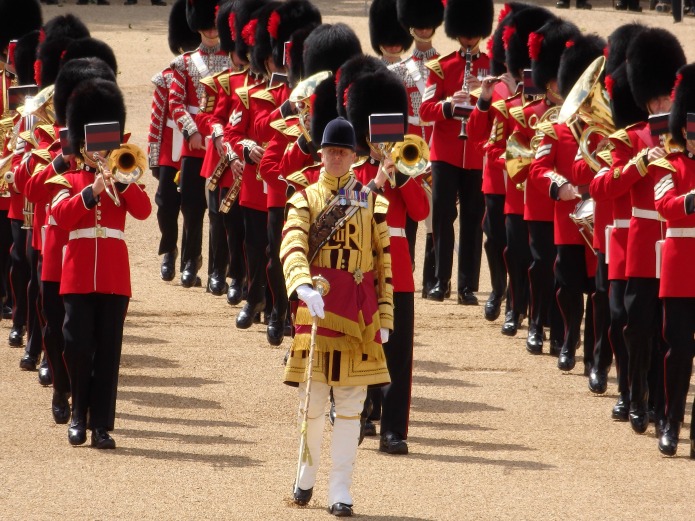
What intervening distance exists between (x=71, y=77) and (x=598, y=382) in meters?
2.90

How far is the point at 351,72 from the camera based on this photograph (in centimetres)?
805

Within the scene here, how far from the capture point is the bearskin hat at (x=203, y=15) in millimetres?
12070

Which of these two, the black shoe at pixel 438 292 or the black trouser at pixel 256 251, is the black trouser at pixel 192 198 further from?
Answer: the black shoe at pixel 438 292

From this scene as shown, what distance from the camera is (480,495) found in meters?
7.19

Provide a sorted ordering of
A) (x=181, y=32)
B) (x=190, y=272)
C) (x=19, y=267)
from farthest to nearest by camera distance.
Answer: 1. (x=181, y=32)
2. (x=190, y=272)
3. (x=19, y=267)

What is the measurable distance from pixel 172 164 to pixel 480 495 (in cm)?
553

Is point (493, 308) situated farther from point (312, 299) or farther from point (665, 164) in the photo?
point (312, 299)

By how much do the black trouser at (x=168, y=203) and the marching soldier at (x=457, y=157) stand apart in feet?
6.06

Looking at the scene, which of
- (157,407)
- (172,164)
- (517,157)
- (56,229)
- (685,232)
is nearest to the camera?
(685,232)

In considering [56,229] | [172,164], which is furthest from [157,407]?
[172,164]

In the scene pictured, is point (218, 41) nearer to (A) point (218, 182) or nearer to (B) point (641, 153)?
(A) point (218, 182)

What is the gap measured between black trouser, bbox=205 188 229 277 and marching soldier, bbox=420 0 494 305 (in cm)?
129

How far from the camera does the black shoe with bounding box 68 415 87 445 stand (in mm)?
7969

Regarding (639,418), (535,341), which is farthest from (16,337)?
(639,418)
